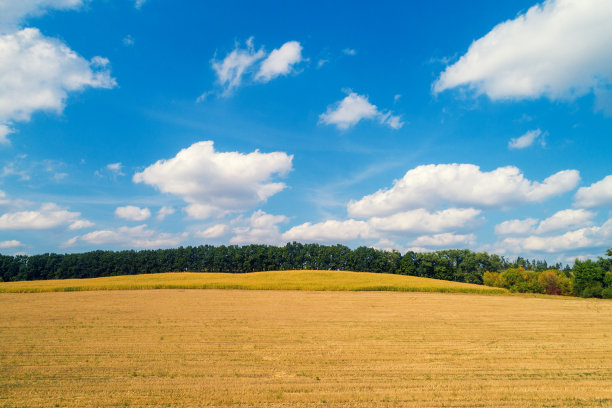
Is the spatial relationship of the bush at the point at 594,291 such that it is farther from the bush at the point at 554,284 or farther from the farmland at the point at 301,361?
the farmland at the point at 301,361

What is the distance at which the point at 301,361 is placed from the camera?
13102 mm

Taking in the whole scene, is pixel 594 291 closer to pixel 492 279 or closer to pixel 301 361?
pixel 492 279

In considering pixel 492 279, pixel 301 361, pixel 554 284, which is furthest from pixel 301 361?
pixel 492 279

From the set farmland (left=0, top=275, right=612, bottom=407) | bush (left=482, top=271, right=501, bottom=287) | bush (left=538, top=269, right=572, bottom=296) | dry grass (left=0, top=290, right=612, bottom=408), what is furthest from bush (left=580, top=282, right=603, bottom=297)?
farmland (left=0, top=275, right=612, bottom=407)

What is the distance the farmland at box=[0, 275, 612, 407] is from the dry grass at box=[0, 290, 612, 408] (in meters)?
0.05

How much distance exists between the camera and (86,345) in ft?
50.4

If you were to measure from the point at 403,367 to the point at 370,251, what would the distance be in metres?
125

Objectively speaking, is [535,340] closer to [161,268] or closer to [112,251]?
[161,268]

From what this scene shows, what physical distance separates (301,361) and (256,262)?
119 meters

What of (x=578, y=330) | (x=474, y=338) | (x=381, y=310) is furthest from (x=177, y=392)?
(x=578, y=330)

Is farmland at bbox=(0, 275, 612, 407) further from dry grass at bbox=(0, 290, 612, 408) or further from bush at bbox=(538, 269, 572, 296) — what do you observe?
bush at bbox=(538, 269, 572, 296)

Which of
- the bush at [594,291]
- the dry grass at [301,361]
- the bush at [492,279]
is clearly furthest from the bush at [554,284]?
the dry grass at [301,361]

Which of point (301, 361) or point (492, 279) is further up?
point (301, 361)

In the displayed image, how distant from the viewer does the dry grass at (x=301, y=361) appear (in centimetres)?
982
